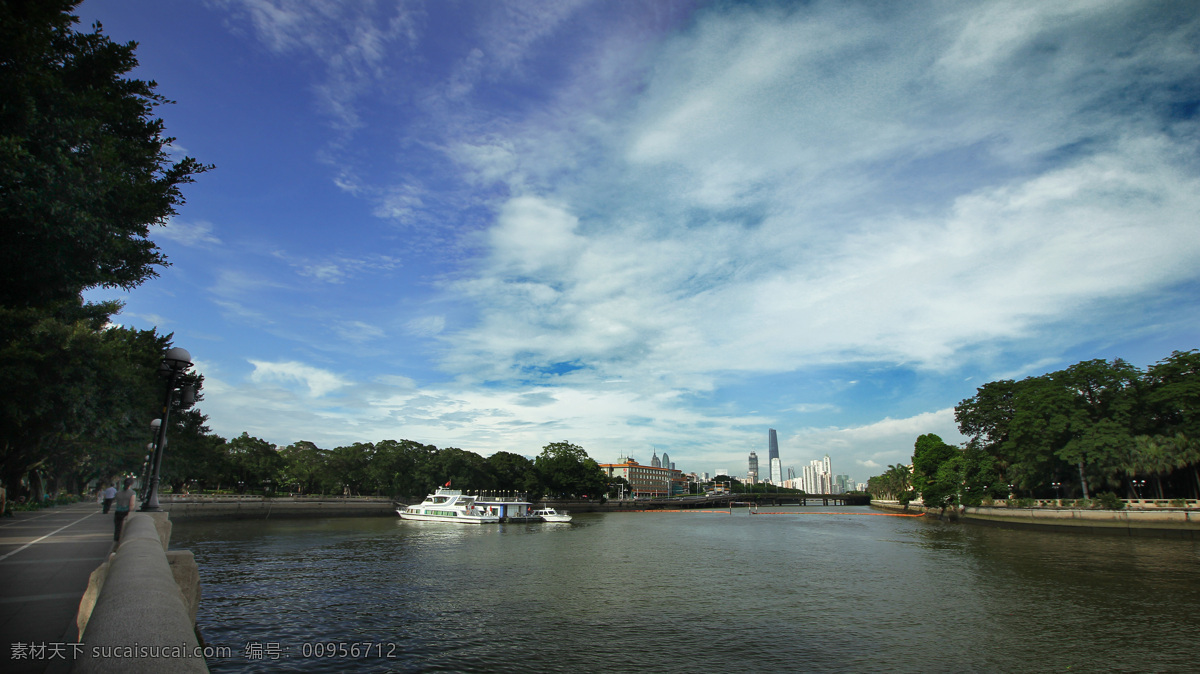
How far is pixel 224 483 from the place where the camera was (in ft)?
355

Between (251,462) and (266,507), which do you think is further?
(251,462)

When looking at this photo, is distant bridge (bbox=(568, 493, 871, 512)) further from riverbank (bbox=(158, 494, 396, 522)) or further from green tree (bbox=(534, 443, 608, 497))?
riverbank (bbox=(158, 494, 396, 522))

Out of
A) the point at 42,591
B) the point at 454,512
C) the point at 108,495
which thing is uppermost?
the point at 108,495

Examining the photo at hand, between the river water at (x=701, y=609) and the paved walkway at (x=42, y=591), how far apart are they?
4.79 metres

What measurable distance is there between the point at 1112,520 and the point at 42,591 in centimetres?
7596

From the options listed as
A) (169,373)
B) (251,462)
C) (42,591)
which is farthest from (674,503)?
(42,591)

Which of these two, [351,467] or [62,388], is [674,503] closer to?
[351,467]

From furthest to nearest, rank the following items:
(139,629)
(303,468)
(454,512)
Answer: (303,468), (454,512), (139,629)

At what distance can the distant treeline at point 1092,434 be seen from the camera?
2154 inches

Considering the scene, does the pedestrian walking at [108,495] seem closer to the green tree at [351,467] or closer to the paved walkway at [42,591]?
the paved walkway at [42,591]

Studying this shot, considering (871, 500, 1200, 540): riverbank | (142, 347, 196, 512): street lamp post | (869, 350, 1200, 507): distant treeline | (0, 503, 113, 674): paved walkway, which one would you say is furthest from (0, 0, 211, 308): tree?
(869, 350, 1200, 507): distant treeline

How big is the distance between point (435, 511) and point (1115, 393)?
85507 mm

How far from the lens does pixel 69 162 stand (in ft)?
45.6

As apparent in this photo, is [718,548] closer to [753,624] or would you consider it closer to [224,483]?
[753,624]
